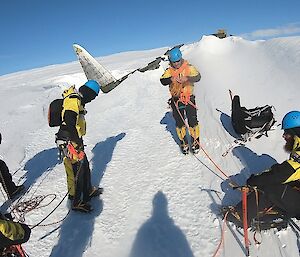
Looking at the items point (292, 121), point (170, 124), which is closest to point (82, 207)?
point (292, 121)

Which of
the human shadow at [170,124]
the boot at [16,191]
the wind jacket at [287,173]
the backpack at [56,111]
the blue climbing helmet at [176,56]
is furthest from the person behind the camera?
the human shadow at [170,124]

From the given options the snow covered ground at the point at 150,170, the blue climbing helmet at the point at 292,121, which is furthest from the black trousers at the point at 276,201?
the blue climbing helmet at the point at 292,121

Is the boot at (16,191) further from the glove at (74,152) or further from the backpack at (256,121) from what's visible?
the backpack at (256,121)

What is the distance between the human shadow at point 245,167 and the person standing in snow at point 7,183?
4138mm

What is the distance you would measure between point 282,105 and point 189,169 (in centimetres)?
453

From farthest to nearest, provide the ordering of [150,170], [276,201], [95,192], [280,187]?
[150,170]
[95,192]
[276,201]
[280,187]

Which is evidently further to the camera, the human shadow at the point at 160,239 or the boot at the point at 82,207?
the boot at the point at 82,207

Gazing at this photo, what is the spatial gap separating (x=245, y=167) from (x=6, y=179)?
15.6 ft

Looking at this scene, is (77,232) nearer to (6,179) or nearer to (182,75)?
(6,179)

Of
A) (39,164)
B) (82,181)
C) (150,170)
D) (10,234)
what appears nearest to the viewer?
(10,234)

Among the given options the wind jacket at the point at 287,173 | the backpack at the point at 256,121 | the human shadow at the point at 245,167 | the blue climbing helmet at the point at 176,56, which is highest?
the blue climbing helmet at the point at 176,56

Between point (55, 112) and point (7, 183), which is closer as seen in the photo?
point (55, 112)

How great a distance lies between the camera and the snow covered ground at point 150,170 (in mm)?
4723

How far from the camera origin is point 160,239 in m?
4.75
